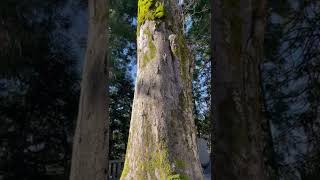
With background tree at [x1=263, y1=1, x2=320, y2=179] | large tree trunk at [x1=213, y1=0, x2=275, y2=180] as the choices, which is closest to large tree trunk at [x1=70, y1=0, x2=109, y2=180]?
background tree at [x1=263, y1=1, x2=320, y2=179]

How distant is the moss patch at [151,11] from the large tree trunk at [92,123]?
3.32 ft

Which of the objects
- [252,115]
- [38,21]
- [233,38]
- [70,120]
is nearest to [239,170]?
[252,115]

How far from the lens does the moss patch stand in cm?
578

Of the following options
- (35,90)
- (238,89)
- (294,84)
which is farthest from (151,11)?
(238,89)

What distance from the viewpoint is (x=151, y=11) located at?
5.80m

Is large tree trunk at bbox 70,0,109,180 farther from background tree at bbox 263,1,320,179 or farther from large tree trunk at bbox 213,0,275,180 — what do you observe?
large tree trunk at bbox 213,0,275,180

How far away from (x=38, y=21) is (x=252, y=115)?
5.15m

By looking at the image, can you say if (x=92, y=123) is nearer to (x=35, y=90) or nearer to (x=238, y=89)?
(x=35, y=90)

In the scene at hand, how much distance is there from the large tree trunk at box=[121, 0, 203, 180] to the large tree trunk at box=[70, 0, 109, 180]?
948 mm

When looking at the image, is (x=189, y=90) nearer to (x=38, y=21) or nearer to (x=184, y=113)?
(x=184, y=113)

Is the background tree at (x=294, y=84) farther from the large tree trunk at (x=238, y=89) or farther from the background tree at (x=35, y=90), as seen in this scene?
the background tree at (x=35, y=90)

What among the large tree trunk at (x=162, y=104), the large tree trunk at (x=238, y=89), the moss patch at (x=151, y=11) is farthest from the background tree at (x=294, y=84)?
the large tree trunk at (x=238, y=89)

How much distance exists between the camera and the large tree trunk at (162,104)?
5.30m

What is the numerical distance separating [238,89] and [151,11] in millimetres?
2869
